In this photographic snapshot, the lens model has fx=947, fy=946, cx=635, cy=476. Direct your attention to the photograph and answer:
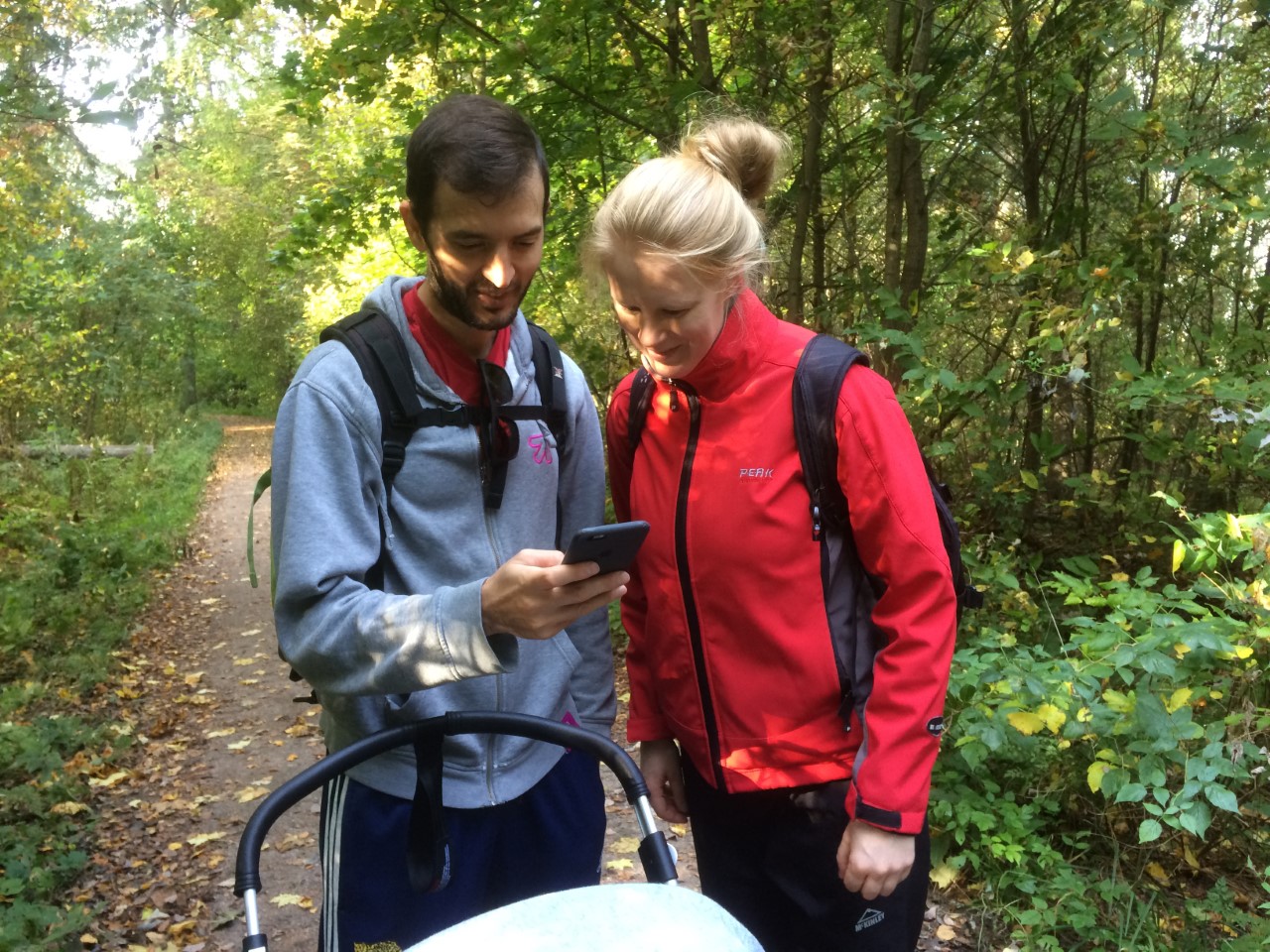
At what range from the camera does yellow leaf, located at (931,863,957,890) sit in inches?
143

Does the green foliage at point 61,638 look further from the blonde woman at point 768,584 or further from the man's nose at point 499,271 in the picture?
the man's nose at point 499,271

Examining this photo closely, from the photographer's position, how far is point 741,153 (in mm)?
1905

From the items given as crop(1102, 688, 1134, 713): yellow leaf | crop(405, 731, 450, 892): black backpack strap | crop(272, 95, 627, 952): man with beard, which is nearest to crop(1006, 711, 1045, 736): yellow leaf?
crop(1102, 688, 1134, 713): yellow leaf

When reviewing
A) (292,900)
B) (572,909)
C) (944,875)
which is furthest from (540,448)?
(292,900)

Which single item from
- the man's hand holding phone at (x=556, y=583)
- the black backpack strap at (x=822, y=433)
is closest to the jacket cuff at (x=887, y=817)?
the black backpack strap at (x=822, y=433)

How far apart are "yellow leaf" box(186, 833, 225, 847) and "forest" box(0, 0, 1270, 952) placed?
0.53m

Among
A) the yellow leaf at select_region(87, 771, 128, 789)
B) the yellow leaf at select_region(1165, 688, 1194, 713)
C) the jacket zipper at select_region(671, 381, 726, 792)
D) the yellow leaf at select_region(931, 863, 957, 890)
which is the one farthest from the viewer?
the yellow leaf at select_region(87, 771, 128, 789)

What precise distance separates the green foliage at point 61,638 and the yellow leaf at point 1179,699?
12.9ft

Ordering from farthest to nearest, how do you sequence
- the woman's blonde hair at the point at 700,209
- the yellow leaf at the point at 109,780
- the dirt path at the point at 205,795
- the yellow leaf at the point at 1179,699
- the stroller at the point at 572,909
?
the yellow leaf at the point at 109,780, the dirt path at the point at 205,795, the yellow leaf at the point at 1179,699, the woman's blonde hair at the point at 700,209, the stroller at the point at 572,909

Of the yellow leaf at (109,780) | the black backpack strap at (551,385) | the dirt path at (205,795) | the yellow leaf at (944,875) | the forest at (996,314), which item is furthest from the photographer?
the yellow leaf at (109,780)

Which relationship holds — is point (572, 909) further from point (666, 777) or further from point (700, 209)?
point (700, 209)

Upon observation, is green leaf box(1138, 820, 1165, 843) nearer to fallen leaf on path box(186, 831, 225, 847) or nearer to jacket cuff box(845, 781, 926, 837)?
jacket cuff box(845, 781, 926, 837)

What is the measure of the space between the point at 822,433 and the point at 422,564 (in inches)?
30.2

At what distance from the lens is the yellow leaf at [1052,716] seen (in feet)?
9.32
